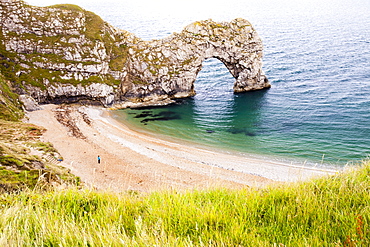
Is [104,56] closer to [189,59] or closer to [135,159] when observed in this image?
[189,59]

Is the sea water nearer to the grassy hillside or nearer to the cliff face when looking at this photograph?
the cliff face

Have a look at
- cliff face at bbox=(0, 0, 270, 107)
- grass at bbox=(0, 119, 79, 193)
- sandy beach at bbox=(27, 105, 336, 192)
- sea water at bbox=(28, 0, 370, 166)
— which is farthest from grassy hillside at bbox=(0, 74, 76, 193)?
sea water at bbox=(28, 0, 370, 166)

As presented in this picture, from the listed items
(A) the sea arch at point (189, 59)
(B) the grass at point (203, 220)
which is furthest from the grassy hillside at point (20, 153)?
(A) the sea arch at point (189, 59)

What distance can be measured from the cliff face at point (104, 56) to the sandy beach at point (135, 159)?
31.1 ft

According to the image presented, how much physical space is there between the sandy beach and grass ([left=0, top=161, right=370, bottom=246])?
20030 mm

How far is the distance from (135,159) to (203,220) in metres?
33.0

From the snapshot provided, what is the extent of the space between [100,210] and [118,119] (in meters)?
48.4

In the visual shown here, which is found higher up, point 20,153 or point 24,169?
point 24,169

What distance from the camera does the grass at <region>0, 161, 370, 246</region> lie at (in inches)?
128

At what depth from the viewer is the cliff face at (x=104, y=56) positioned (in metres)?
54.6

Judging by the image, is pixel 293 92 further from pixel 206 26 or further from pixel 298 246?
pixel 298 246

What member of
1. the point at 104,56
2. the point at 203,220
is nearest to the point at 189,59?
the point at 104,56

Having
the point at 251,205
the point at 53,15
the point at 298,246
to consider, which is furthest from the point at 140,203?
the point at 53,15

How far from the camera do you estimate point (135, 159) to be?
1409 inches
